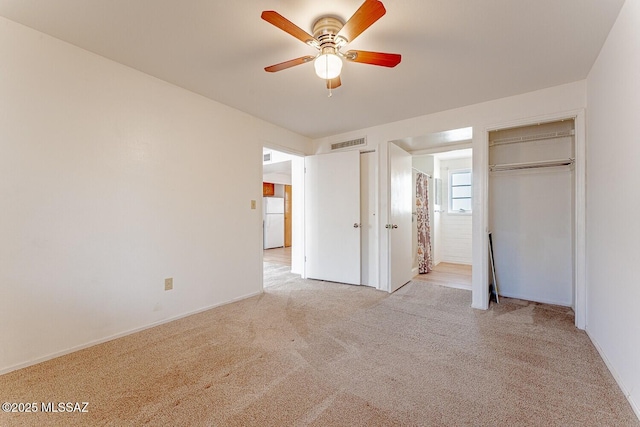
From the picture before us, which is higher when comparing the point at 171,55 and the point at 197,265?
the point at 171,55

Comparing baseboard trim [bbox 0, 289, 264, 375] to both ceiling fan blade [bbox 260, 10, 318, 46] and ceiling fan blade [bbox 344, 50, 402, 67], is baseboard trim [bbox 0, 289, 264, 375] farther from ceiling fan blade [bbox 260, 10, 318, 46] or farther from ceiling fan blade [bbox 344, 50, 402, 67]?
ceiling fan blade [bbox 344, 50, 402, 67]

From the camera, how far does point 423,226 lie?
→ 5238mm

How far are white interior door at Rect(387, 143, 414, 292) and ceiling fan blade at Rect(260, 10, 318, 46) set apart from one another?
2.44m

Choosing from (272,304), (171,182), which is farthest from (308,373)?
(171,182)

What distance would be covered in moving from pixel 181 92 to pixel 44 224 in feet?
5.55

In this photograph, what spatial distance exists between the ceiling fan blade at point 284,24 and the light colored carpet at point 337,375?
2148mm

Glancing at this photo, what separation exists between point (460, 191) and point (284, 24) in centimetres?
580

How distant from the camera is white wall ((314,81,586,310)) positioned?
2.69 meters

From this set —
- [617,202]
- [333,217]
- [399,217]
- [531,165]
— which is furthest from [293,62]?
[531,165]

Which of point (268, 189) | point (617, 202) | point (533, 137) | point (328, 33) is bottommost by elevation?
point (617, 202)

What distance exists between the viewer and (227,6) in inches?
67.8

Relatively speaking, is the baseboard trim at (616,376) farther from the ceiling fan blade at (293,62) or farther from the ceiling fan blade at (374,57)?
the ceiling fan blade at (293,62)

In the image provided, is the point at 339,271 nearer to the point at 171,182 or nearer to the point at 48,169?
the point at 171,182

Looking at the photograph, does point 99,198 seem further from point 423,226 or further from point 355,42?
point 423,226
